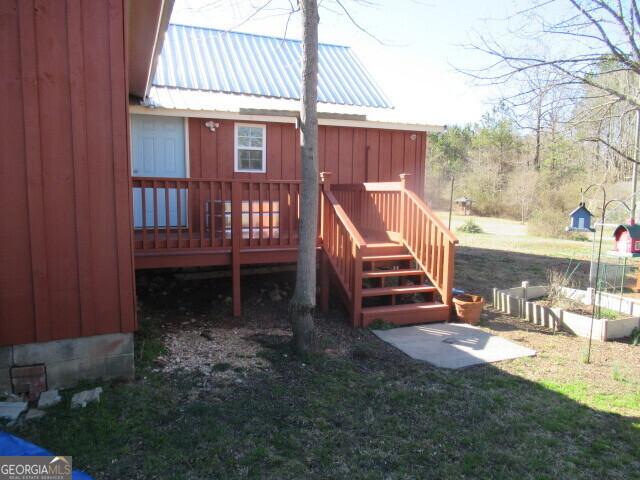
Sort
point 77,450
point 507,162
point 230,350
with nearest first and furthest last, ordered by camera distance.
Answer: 1. point 77,450
2. point 230,350
3. point 507,162

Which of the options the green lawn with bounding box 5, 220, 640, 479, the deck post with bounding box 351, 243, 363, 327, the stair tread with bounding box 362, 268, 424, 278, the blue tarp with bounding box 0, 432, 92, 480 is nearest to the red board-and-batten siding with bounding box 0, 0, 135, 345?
the green lawn with bounding box 5, 220, 640, 479

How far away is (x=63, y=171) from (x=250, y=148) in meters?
4.79

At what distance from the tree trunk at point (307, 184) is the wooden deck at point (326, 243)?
4.18 ft

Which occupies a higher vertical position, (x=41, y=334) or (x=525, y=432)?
(x=41, y=334)

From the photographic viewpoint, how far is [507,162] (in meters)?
31.5

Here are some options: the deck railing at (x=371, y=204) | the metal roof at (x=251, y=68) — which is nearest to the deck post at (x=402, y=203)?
the deck railing at (x=371, y=204)

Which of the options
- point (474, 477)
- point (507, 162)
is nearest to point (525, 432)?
point (474, 477)

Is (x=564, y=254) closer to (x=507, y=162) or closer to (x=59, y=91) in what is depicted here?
(x=59, y=91)

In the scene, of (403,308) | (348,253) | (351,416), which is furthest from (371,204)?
(351,416)

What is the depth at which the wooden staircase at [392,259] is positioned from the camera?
20.5ft

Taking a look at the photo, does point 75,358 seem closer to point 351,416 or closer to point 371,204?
point 351,416

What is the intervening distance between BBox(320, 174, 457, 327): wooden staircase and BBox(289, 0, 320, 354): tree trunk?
1287 millimetres

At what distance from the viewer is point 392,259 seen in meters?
6.95

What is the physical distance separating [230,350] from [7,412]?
6.70ft
